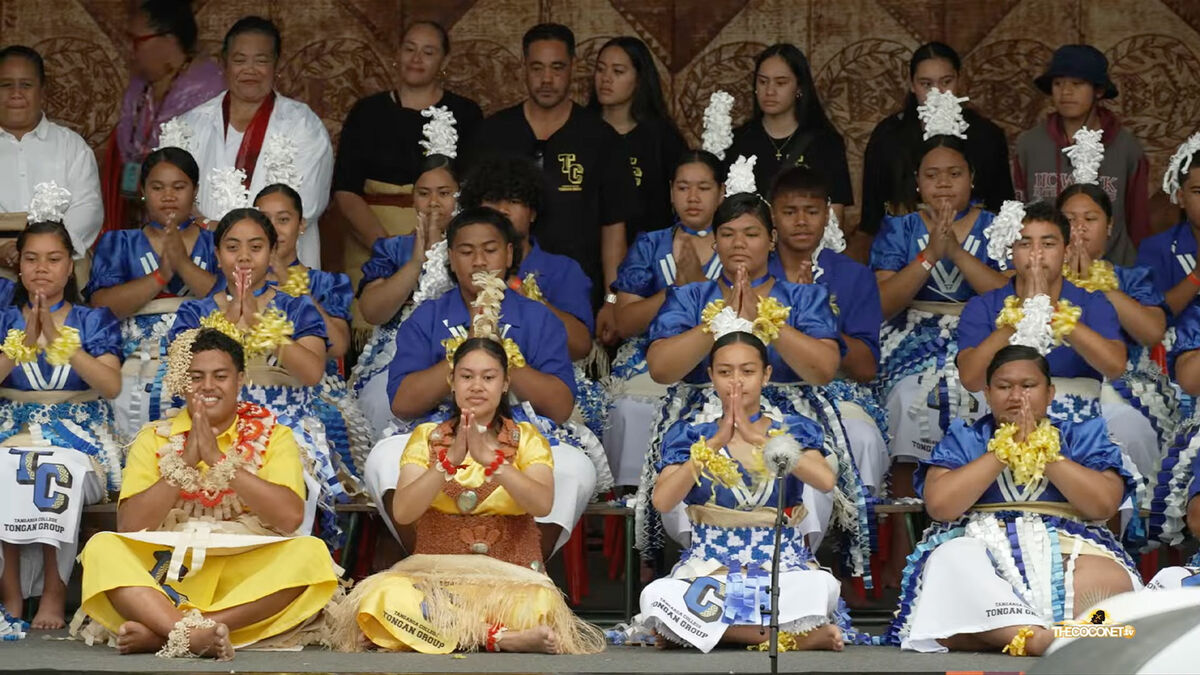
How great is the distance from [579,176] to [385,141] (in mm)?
765

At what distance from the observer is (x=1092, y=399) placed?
21.4ft

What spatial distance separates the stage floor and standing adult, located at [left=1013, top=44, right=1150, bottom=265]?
2530 millimetres

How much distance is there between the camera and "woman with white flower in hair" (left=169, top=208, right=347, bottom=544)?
6.53 metres

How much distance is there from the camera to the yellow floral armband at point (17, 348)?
21.2ft

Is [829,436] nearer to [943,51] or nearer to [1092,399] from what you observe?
[1092,399]

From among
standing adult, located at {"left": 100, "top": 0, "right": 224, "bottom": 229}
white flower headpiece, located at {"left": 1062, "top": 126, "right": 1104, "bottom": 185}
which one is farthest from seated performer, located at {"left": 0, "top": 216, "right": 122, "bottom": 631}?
white flower headpiece, located at {"left": 1062, "top": 126, "right": 1104, "bottom": 185}

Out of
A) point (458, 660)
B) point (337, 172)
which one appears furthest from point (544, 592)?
point (337, 172)

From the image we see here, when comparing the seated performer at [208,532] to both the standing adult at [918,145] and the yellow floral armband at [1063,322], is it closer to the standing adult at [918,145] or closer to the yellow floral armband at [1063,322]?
the yellow floral armband at [1063,322]

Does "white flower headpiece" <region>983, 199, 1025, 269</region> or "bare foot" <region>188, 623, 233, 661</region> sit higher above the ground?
"white flower headpiece" <region>983, 199, 1025, 269</region>

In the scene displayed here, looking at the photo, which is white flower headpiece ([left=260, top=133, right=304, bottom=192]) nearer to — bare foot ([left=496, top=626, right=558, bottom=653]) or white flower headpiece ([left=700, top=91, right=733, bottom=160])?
white flower headpiece ([left=700, top=91, right=733, bottom=160])

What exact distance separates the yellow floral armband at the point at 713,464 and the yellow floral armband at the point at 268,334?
1.44 meters

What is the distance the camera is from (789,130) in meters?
7.69

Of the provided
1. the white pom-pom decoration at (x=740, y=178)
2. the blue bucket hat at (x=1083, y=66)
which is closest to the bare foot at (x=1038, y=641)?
the white pom-pom decoration at (x=740, y=178)

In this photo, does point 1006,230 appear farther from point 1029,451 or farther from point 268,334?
point 268,334
